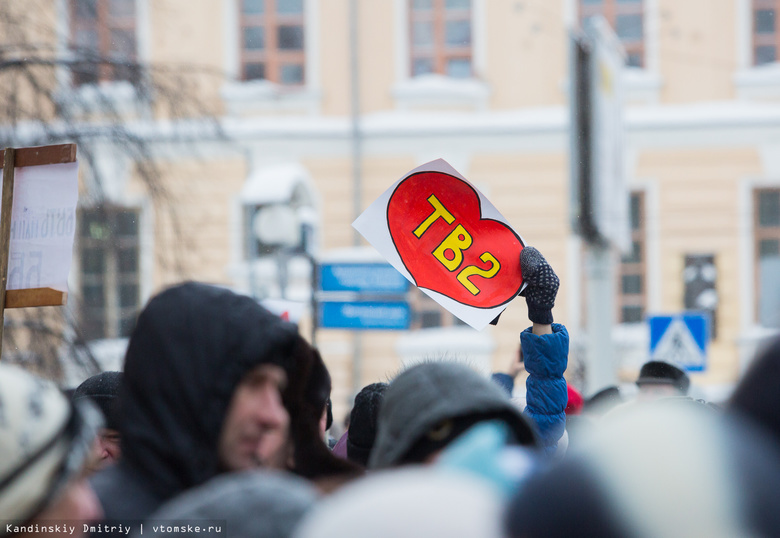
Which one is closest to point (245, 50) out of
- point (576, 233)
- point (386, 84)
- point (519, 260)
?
point (386, 84)

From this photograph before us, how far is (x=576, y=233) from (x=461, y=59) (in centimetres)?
764

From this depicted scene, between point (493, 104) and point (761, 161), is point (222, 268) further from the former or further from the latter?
point (761, 161)

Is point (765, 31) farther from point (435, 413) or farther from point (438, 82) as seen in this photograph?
point (435, 413)

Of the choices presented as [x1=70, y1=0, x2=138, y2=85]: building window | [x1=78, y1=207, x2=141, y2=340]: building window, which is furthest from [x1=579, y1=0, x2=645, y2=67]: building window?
[x1=70, y1=0, x2=138, y2=85]: building window

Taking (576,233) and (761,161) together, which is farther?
(761,161)

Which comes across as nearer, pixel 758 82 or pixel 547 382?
pixel 547 382

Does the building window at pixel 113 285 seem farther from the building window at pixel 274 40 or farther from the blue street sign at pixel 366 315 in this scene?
the blue street sign at pixel 366 315

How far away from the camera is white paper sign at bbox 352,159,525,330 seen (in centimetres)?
312

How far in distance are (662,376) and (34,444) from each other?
4.51 m

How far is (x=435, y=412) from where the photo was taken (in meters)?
1.79

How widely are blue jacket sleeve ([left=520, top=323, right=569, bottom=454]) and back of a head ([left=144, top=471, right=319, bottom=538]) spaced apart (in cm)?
149

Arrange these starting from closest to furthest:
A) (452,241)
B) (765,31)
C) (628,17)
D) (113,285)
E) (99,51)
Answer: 1. (452,241)
2. (99,51)
3. (113,285)
4. (765,31)
5. (628,17)

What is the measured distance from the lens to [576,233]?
364 inches

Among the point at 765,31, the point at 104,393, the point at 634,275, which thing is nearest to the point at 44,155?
the point at 104,393
